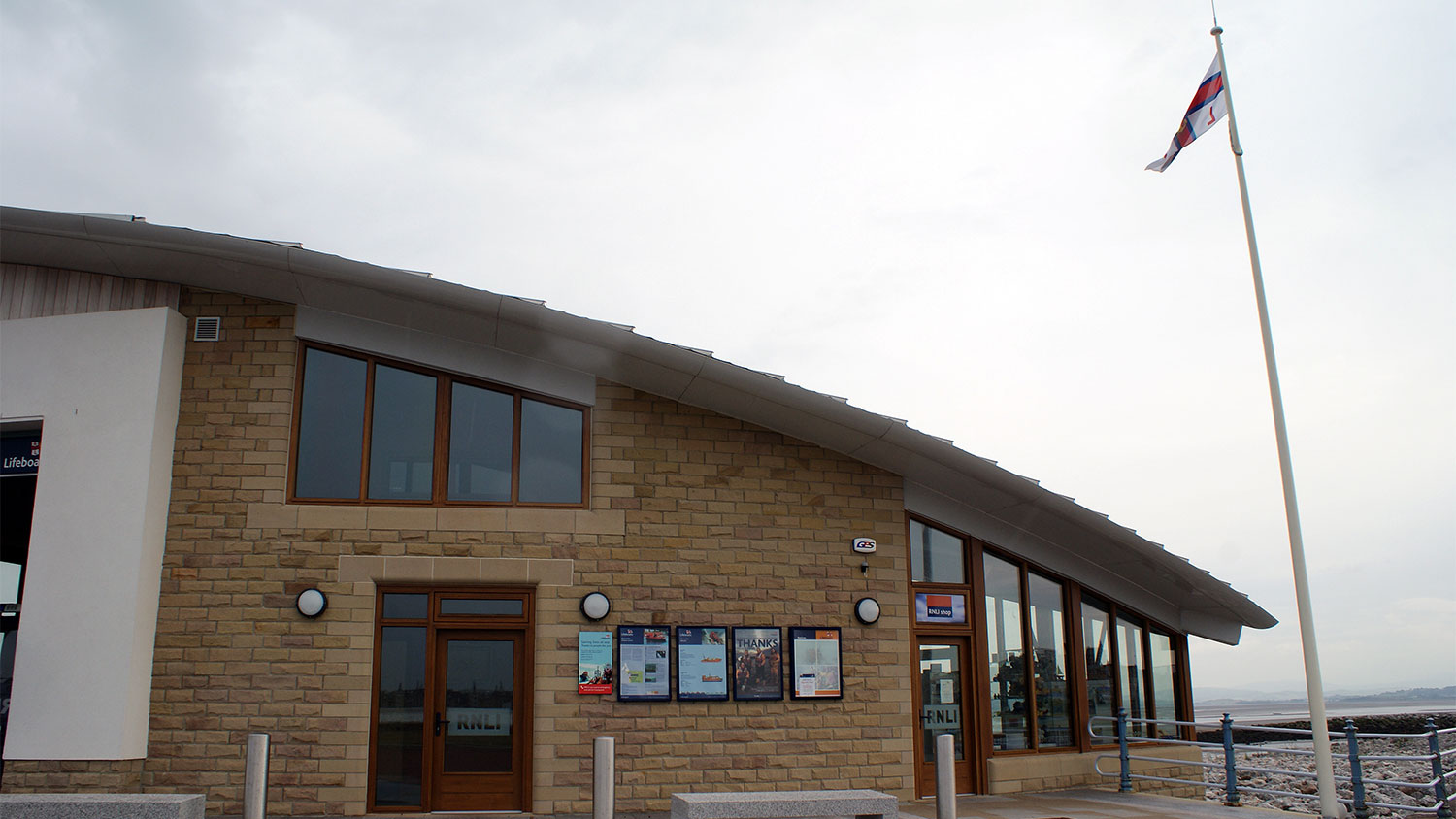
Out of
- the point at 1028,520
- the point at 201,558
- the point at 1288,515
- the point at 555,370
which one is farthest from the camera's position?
the point at 1028,520

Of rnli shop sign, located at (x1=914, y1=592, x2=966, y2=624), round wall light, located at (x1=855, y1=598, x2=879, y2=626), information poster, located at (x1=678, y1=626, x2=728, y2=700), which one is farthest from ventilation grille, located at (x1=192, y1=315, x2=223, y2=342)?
rnli shop sign, located at (x1=914, y1=592, x2=966, y2=624)

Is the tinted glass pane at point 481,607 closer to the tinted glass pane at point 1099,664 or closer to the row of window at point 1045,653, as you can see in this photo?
the row of window at point 1045,653

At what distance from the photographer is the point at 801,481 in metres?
11.5

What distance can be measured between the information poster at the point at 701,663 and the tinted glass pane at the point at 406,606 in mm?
2509

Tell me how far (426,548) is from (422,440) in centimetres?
111

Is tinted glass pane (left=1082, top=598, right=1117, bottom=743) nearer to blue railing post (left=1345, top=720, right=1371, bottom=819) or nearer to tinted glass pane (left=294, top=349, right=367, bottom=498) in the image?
blue railing post (left=1345, top=720, right=1371, bottom=819)

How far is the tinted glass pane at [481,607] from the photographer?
10602 millimetres

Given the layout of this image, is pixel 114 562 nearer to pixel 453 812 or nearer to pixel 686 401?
pixel 453 812

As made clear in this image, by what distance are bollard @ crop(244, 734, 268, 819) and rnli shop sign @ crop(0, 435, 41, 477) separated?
4.64m

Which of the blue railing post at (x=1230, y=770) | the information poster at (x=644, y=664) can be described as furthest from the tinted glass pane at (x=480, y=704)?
the blue railing post at (x=1230, y=770)

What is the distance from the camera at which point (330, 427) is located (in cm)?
1080

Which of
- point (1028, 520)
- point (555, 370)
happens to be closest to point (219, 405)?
point (555, 370)

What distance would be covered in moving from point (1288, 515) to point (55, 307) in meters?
11.9

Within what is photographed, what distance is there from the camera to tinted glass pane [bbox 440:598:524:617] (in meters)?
10.6
